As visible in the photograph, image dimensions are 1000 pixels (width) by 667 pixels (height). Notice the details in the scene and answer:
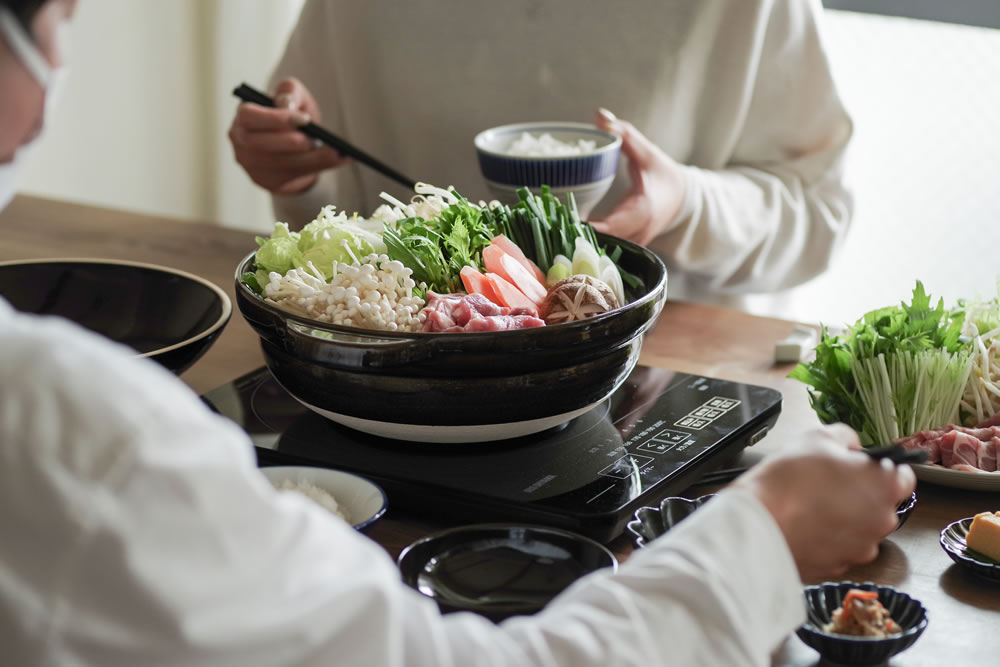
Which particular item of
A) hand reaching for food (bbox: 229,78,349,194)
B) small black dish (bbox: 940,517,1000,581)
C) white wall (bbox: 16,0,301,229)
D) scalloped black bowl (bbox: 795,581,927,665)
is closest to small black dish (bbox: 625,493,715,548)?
scalloped black bowl (bbox: 795,581,927,665)

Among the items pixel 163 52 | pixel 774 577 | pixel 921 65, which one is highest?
pixel 774 577

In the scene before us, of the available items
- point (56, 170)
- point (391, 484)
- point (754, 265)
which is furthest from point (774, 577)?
point (56, 170)

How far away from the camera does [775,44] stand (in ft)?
6.44

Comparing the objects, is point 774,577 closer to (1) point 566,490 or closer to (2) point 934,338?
(1) point 566,490

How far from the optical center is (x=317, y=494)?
3.15 ft

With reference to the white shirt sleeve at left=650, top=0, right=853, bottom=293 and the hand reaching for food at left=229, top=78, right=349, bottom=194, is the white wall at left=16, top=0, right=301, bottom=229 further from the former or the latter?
the white shirt sleeve at left=650, top=0, right=853, bottom=293

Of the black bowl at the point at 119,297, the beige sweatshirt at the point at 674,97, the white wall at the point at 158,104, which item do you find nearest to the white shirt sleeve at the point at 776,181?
the beige sweatshirt at the point at 674,97

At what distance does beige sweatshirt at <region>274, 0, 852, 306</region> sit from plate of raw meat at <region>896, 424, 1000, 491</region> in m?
0.78

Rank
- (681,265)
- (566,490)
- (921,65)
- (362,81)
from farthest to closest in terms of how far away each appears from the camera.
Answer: (921,65)
(362,81)
(681,265)
(566,490)

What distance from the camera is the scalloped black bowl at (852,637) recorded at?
0.79m

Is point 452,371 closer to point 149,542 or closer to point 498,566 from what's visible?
point 498,566

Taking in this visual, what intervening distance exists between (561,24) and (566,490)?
4.13ft

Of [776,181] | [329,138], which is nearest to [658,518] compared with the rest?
[329,138]

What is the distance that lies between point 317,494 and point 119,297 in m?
0.61
